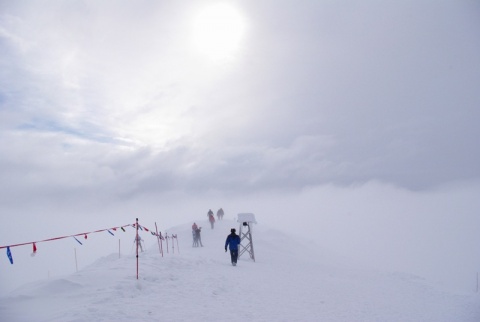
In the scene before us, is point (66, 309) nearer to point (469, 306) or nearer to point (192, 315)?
point (192, 315)

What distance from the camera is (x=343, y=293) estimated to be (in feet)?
55.8

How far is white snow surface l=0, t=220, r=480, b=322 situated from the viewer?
35.7 feet

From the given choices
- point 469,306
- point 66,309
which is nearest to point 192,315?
point 66,309

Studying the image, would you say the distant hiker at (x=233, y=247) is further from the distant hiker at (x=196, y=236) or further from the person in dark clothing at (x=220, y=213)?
the person in dark clothing at (x=220, y=213)

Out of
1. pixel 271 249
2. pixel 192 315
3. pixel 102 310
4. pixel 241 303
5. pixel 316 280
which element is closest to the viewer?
pixel 102 310

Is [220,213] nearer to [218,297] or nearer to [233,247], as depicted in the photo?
[233,247]

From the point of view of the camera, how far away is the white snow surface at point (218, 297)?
10.9m

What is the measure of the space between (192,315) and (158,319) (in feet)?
3.78

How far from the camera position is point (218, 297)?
1360cm

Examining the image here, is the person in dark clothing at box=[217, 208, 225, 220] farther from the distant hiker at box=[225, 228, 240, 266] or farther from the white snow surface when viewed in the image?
the distant hiker at box=[225, 228, 240, 266]

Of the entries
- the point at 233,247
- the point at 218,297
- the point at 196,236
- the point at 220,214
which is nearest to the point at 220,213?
the point at 220,214

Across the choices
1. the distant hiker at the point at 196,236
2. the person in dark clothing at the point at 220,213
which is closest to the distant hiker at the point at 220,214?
the person in dark clothing at the point at 220,213

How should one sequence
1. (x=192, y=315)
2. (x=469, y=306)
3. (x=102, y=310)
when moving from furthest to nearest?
1. (x=469, y=306)
2. (x=192, y=315)
3. (x=102, y=310)

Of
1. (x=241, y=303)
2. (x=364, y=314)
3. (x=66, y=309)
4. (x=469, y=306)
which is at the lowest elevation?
(x=469, y=306)
